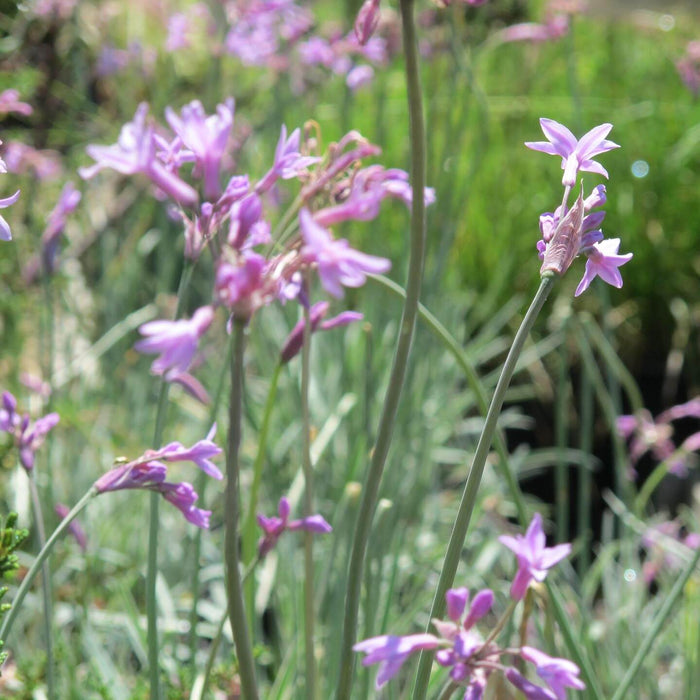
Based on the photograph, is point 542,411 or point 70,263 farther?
point 70,263

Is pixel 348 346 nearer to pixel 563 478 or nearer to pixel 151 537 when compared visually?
pixel 563 478

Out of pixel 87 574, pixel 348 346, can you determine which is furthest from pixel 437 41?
pixel 87 574

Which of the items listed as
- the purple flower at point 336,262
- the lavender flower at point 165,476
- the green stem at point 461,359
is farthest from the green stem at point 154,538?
the purple flower at point 336,262

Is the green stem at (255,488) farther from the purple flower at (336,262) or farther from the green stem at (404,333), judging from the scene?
the purple flower at (336,262)

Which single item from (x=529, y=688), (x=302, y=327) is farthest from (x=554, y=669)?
(x=302, y=327)

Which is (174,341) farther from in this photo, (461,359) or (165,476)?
(461,359)

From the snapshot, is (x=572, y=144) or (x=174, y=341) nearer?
(x=174, y=341)
